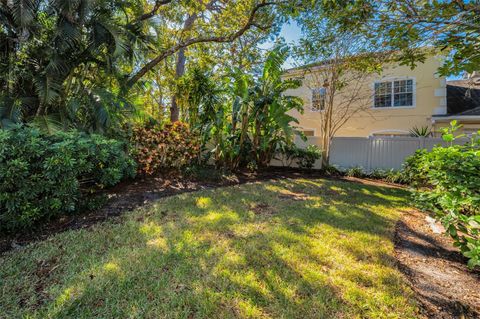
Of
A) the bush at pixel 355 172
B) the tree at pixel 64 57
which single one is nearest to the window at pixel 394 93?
the bush at pixel 355 172

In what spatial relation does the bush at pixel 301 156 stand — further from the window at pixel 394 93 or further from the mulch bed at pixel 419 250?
the window at pixel 394 93

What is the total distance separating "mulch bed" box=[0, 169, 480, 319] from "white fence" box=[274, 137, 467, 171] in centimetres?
526

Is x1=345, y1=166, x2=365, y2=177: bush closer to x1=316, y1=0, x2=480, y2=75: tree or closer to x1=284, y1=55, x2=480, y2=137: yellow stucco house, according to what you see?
x1=284, y1=55, x2=480, y2=137: yellow stucco house

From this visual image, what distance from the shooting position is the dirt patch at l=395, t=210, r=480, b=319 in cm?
200

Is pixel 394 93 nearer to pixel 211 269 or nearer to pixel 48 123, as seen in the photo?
pixel 211 269

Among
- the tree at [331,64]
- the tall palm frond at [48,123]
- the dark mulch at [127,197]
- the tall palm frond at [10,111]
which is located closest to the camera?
the dark mulch at [127,197]

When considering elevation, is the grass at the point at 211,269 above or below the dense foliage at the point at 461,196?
below

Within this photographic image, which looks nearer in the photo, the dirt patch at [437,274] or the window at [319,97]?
the dirt patch at [437,274]

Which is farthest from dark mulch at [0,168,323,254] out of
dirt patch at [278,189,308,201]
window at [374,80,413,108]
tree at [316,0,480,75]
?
window at [374,80,413,108]

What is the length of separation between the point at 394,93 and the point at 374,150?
160 inches

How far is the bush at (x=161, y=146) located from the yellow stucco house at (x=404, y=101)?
6321 millimetres

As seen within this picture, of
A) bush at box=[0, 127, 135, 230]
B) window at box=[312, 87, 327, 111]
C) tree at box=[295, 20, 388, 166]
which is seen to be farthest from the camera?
window at box=[312, 87, 327, 111]

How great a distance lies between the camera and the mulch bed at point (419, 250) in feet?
6.81

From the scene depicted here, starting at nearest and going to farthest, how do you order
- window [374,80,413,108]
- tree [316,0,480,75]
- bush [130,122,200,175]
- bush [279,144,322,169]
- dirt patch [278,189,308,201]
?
1. tree [316,0,480,75]
2. dirt patch [278,189,308,201]
3. bush [130,122,200,175]
4. bush [279,144,322,169]
5. window [374,80,413,108]
